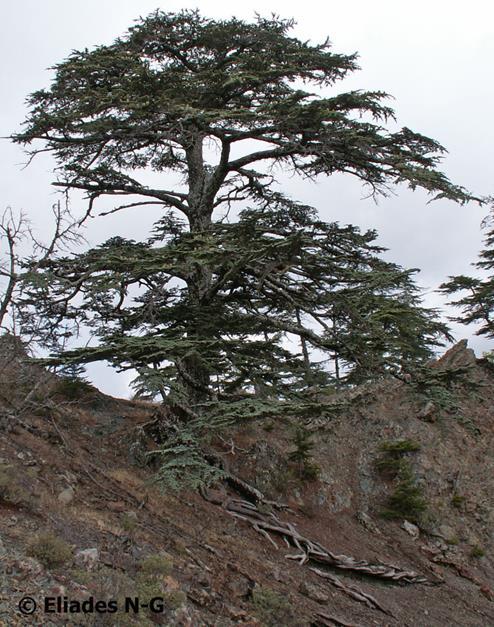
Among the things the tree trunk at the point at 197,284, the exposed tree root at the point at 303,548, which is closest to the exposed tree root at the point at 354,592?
the exposed tree root at the point at 303,548

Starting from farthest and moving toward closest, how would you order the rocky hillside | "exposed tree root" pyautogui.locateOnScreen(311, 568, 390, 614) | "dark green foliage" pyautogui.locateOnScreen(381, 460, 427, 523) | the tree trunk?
"dark green foliage" pyautogui.locateOnScreen(381, 460, 427, 523) < the tree trunk < "exposed tree root" pyautogui.locateOnScreen(311, 568, 390, 614) < the rocky hillside

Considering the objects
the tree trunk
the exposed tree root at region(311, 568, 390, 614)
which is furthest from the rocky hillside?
the tree trunk

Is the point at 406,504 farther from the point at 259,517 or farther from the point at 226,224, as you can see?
the point at 226,224

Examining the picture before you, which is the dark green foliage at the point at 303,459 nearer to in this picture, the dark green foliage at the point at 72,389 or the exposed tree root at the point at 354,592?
the exposed tree root at the point at 354,592

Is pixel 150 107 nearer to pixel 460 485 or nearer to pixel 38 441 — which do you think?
pixel 38 441

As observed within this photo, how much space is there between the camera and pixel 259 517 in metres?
11.3

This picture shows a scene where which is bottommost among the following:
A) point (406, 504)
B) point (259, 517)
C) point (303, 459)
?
point (259, 517)

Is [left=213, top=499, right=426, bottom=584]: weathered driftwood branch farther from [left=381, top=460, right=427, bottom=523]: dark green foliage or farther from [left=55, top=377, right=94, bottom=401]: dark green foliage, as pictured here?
[left=55, top=377, right=94, bottom=401]: dark green foliage

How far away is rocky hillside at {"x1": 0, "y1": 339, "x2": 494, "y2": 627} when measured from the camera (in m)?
5.66

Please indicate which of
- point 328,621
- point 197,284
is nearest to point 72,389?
point 197,284

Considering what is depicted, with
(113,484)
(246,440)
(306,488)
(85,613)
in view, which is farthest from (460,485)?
(85,613)

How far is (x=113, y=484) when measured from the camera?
9383 millimetres

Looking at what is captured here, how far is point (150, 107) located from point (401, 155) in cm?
556

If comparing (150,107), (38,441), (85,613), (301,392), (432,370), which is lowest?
(85,613)
